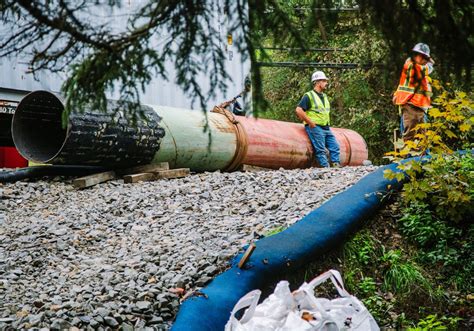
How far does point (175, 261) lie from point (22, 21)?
2.16 m

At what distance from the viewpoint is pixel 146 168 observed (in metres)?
7.42

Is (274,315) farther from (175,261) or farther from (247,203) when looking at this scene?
(247,203)

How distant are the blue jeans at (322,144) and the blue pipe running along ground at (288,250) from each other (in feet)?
13.9

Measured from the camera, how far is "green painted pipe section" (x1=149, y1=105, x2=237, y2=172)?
758 centimetres

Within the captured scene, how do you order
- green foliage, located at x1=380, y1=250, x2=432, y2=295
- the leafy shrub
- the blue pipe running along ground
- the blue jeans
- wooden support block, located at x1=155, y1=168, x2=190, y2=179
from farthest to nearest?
the blue jeans
wooden support block, located at x1=155, y1=168, x2=190, y2=179
the leafy shrub
green foliage, located at x1=380, y1=250, x2=432, y2=295
the blue pipe running along ground

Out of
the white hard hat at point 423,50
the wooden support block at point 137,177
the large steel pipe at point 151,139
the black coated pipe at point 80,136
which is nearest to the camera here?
the white hard hat at point 423,50

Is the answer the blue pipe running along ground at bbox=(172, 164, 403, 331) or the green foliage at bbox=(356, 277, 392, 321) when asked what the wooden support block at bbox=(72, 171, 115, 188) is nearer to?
the blue pipe running along ground at bbox=(172, 164, 403, 331)

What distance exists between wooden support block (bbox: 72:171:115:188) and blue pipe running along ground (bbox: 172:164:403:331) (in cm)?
344

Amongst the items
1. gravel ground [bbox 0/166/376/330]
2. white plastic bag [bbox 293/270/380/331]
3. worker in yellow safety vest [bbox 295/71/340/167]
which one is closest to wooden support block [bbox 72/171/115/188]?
gravel ground [bbox 0/166/376/330]

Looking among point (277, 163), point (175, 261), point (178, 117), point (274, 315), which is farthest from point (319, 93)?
point (274, 315)

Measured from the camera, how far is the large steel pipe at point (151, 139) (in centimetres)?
664

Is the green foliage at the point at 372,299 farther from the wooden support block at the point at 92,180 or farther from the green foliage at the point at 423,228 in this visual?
the wooden support block at the point at 92,180

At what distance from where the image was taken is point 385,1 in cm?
208

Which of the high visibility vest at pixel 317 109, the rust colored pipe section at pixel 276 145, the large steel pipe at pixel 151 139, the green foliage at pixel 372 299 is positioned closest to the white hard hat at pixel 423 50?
the green foliage at pixel 372 299
